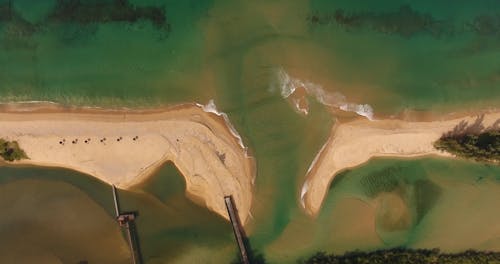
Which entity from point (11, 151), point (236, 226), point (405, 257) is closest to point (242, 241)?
point (236, 226)

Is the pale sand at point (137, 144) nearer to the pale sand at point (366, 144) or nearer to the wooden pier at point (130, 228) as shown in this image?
the wooden pier at point (130, 228)

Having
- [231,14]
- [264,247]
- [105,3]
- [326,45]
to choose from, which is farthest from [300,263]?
[105,3]

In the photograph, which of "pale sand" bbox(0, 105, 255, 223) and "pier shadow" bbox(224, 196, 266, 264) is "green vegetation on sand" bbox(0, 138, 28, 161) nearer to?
"pale sand" bbox(0, 105, 255, 223)

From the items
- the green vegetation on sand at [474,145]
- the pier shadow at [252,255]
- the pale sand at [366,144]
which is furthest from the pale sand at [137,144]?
the green vegetation on sand at [474,145]

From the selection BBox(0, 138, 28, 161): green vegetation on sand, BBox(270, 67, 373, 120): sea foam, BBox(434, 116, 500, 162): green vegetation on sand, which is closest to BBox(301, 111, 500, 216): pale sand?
BBox(434, 116, 500, 162): green vegetation on sand

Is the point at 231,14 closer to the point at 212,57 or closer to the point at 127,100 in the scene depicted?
the point at 212,57

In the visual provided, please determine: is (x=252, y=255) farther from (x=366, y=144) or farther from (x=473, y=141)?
(x=473, y=141)
